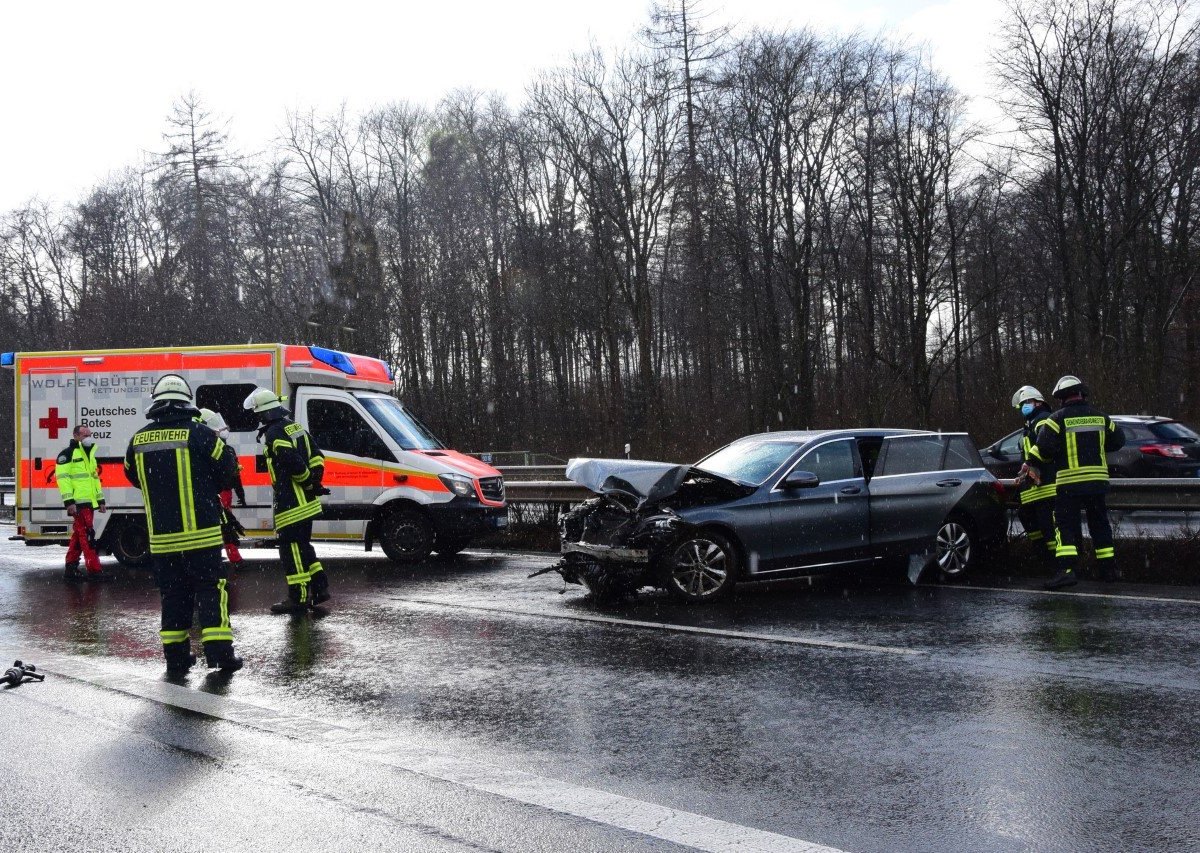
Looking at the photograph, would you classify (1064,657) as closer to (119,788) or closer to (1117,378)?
(119,788)

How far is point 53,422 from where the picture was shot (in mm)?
15188

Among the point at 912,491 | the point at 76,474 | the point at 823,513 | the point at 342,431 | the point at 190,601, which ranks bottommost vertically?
the point at 190,601

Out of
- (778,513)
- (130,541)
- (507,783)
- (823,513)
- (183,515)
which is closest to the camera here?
(507,783)

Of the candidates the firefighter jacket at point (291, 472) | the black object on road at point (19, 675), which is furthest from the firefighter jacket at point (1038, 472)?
the black object on road at point (19, 675)

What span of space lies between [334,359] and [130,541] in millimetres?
3585

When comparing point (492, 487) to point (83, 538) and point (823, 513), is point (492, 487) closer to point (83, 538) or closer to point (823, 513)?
point (83, 538)

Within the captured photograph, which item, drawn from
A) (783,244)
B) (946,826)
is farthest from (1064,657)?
(783,244)

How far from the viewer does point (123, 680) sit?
23.9 ft

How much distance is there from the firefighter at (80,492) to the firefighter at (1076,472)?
10930mm

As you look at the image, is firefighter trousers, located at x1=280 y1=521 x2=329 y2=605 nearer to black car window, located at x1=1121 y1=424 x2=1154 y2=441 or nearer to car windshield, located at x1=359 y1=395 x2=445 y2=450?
car windshield, located at x1=359 y1=395 x2=445 y2=450

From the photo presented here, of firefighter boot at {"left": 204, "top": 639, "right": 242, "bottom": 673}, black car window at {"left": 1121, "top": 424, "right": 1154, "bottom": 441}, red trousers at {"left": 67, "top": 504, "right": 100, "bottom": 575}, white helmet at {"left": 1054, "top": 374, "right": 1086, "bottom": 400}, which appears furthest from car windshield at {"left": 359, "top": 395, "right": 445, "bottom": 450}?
black car window at {"left": 1121, "top": 424, "right": 1154, "bottom": 441}

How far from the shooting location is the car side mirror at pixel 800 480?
33.8 ft

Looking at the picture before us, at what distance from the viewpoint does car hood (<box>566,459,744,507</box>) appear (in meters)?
10.2

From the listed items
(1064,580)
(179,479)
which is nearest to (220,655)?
(179,479)
